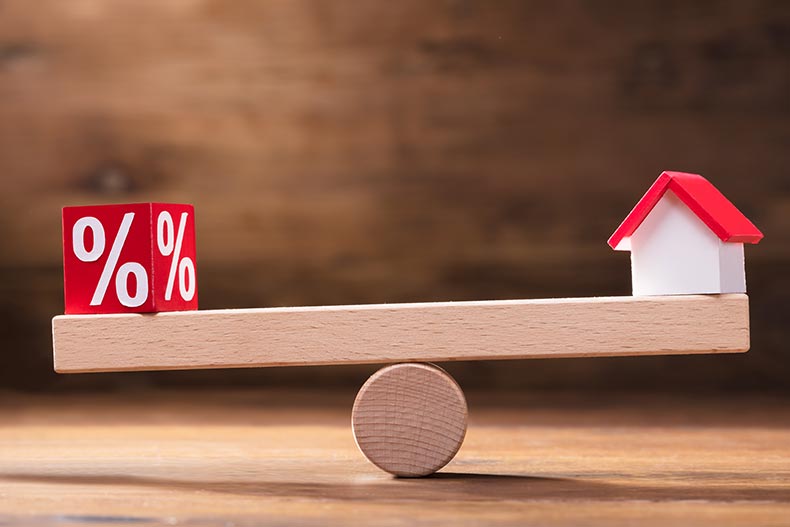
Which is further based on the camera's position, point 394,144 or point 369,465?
point 394,144

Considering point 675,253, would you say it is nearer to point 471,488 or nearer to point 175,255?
point 471,488

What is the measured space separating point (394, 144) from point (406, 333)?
2.96 feet

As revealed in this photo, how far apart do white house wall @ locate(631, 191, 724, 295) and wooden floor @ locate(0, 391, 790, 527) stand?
18 centimetres

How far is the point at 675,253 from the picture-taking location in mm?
1111

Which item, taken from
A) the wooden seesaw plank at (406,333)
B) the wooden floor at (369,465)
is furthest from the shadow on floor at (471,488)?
the wooden seesaw plank at (406,333)

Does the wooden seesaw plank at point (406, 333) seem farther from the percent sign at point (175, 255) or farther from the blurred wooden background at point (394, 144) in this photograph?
the blurred wooden background at point (394, 144)

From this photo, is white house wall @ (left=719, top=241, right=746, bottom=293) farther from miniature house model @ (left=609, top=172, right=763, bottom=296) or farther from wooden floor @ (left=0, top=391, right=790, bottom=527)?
wooden floor @ (left=0, top=391, right=790, bottom=527)

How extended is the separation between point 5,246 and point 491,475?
1194 mm

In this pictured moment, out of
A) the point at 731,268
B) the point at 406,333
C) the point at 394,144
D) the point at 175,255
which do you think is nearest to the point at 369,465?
the point at 406,333

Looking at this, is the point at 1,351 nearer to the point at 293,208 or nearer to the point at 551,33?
the point at 293,208

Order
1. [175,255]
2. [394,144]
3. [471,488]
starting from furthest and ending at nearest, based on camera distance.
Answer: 1. [394,144]
2. [175,255]
3. [471,488]

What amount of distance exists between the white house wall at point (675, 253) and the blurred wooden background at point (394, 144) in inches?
30.6

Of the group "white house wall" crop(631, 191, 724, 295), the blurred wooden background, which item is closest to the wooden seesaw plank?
"white house wall" crop(631, 191, 724, 295)

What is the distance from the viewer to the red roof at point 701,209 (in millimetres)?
1084
